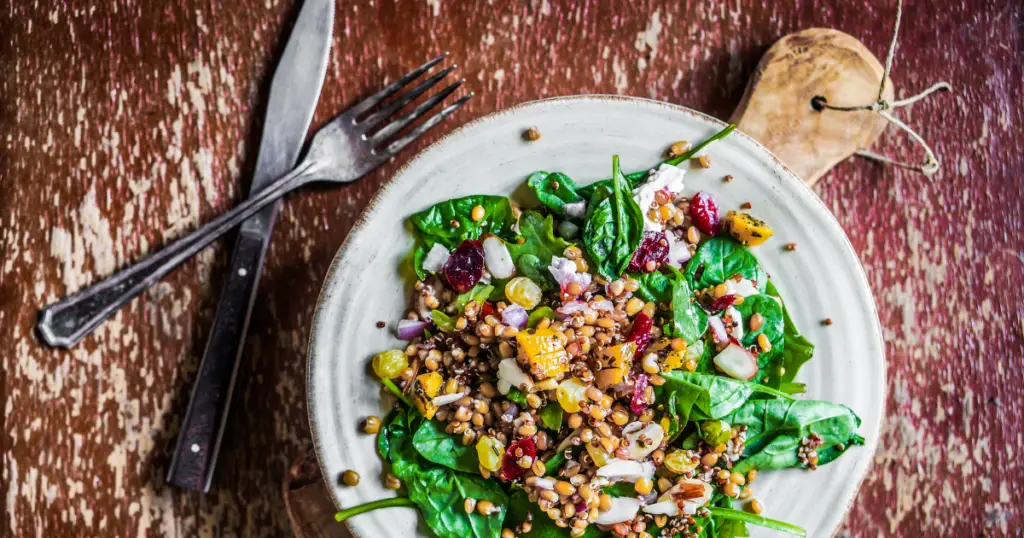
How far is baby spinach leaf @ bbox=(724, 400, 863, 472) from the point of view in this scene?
1.74 m

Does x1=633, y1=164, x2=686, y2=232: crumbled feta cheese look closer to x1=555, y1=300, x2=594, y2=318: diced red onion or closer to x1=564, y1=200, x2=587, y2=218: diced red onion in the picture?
x1=564, y1=200, x2=587, y2=218: diced red onion

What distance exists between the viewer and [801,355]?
1.81 metres

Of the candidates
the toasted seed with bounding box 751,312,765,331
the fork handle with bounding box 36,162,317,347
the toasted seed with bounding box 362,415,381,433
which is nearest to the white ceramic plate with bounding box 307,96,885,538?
the toasted seed with bounding box 362,415,381,433

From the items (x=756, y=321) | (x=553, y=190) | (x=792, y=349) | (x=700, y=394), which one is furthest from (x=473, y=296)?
(x=792, y=349)

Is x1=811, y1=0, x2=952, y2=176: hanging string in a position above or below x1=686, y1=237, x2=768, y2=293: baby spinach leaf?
above

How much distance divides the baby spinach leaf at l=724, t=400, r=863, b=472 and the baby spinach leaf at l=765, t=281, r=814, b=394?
0.07 m

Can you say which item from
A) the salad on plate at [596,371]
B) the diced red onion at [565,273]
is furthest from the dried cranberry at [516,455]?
the diced red onion at [565,273]

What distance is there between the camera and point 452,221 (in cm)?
172

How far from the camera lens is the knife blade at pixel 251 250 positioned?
6.71 ft

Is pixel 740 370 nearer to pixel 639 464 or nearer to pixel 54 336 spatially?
pixel 639 464

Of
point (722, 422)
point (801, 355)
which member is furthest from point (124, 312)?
point (801, 355)

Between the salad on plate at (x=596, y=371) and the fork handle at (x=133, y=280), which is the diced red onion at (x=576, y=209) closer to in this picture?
the salad on plate at (x=596, y=371)

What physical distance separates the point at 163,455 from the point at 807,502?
5.55 feet

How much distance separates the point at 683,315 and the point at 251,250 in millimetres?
1151
